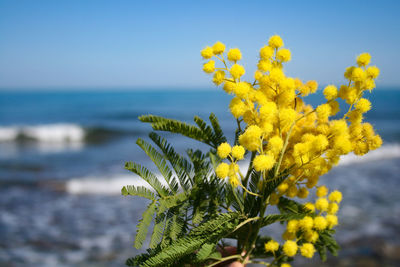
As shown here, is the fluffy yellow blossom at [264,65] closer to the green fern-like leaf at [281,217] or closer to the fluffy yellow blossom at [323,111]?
the fluffy yellow blossom at [323,111]

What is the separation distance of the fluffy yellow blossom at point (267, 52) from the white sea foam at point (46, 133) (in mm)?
14980

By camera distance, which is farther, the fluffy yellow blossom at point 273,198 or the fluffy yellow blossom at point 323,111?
the fluffy yellow blossom at point 273,198

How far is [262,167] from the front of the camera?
0.79m

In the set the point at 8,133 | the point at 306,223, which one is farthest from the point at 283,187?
the point at 8,133

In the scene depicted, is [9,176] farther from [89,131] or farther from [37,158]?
[89,131]

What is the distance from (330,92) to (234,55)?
30 cm

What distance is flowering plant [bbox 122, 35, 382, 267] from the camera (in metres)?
0.85

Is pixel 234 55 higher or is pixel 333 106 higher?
pixel 234 55

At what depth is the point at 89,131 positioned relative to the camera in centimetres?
1616

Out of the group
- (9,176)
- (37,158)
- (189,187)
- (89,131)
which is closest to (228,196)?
(189,187)

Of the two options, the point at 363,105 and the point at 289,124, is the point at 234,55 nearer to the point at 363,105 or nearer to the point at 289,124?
the point at 289,124

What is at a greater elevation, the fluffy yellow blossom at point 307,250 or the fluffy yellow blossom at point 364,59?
the fluffy yellow blossom at point 364,59

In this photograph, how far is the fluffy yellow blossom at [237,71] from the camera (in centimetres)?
90

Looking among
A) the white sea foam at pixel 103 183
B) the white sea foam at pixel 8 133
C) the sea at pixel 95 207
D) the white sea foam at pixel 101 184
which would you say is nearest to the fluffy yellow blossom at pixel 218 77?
the sea at pixel 95 207
